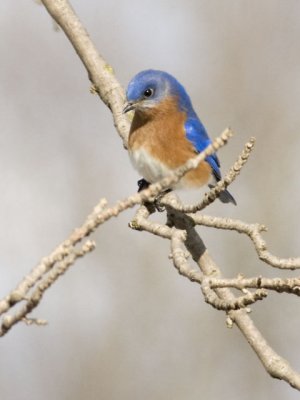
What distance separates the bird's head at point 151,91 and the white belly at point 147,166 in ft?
0.80

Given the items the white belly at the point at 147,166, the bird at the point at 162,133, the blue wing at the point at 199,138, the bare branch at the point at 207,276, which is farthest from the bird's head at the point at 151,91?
the bare branch at the point at 207,276

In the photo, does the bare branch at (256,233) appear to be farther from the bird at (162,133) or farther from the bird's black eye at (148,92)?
the bird's black eye at (148,92)

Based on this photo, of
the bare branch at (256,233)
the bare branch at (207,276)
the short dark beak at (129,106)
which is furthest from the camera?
the short dark beak at (129,106)

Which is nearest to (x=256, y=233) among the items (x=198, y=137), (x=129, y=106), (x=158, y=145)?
(x=129, y=106)

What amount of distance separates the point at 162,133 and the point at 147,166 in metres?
0.29

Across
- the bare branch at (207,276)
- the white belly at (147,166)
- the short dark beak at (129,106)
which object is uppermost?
the short dark beak at (129,106)

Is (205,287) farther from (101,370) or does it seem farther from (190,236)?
(101,370)

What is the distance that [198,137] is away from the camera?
5.30 metres

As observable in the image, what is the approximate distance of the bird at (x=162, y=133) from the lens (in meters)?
5.06

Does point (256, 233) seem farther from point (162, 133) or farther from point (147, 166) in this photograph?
point (162, 133)

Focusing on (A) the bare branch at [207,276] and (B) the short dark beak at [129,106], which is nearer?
(A) the bare branch at [207,276]

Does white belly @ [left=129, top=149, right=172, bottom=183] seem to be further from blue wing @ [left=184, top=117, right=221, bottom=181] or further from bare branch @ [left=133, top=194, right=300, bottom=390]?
bare branch @ [left=133, top=194, right=300, bottom=390]

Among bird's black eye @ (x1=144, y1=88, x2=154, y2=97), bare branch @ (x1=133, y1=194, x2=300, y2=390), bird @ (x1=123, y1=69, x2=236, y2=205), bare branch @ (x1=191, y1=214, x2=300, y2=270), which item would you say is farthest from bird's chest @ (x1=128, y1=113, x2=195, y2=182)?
bare branch @ (x1=191, y1=214, x2=300, y2=270)

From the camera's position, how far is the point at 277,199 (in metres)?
8.42
